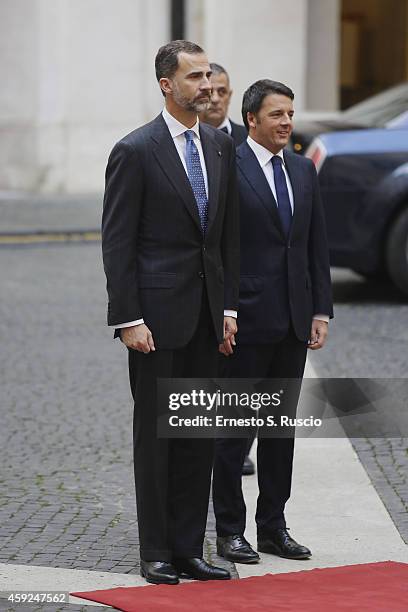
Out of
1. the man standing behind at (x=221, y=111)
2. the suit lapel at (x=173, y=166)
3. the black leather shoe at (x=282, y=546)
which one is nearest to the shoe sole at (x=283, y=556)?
the black leather shoe at (x=282, y=546)

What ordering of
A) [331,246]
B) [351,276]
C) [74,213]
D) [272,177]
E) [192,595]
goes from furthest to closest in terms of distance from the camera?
[74,213], [351,276], [331,246], [272,177], [192,595]

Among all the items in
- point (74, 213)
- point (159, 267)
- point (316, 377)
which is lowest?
point (74, 213)

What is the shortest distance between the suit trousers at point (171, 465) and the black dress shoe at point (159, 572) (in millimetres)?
25

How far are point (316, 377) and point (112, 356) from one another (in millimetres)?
1459

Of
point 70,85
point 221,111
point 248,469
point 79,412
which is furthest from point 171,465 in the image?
point 70,85

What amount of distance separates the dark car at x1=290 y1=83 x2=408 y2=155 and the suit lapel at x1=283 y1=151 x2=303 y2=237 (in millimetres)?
5444

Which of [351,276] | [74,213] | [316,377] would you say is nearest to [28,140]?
[74,213]

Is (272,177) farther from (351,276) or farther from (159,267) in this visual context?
(351,276)

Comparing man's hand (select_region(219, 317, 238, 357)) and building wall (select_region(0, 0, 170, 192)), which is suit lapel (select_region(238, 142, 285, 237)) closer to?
man's hand (select_region(219, 317, 238, 357))

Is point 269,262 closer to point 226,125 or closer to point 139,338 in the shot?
point 139,338

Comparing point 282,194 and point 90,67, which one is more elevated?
point 282,194

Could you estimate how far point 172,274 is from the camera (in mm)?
5184

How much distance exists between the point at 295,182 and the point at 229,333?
2.13 feet

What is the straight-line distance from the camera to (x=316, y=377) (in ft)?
28.7
